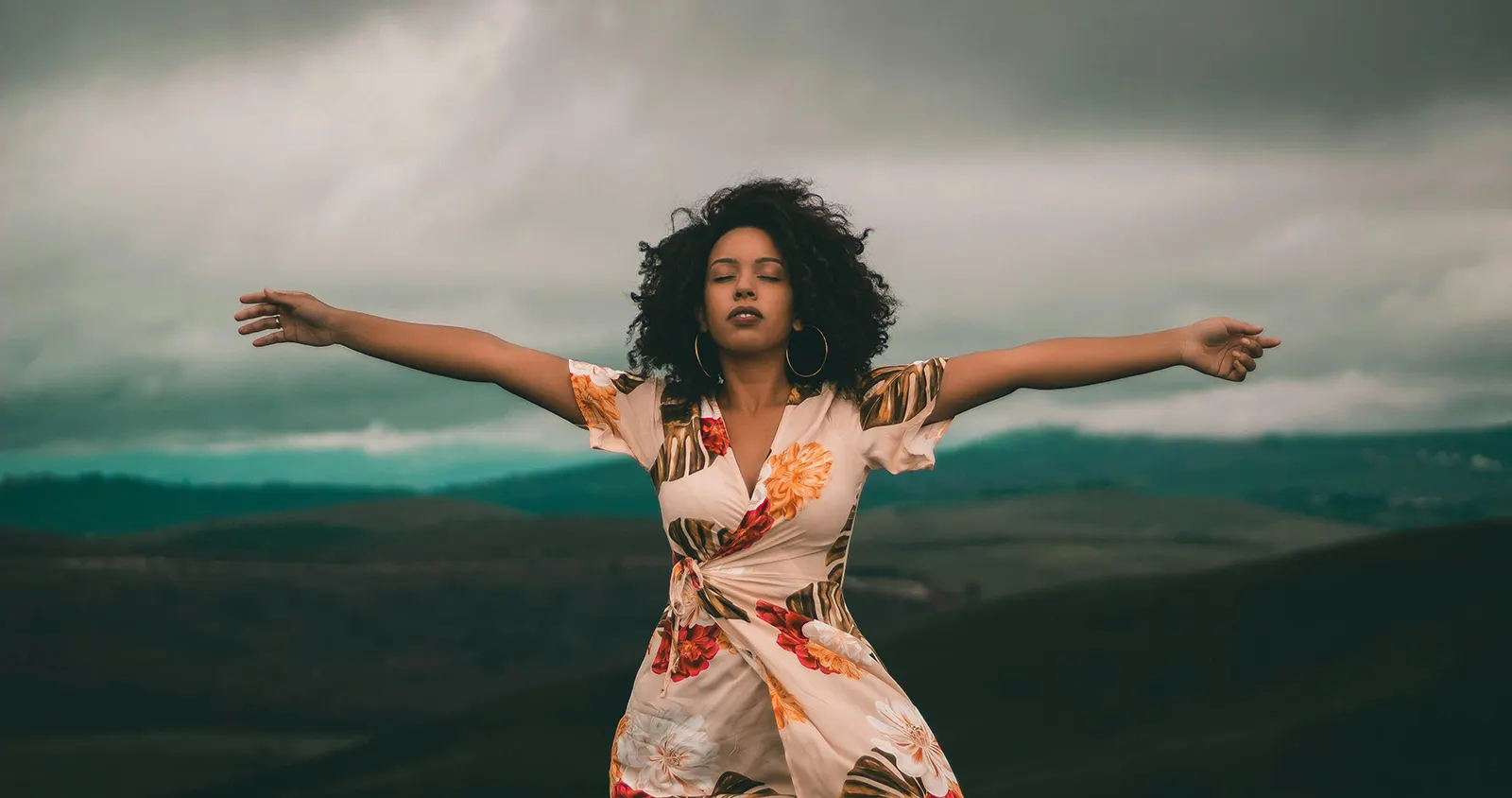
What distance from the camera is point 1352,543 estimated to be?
627cm

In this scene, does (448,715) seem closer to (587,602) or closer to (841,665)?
(587,602)

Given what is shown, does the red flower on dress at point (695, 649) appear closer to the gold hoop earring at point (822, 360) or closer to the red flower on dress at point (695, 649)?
the red flower on dress at point (695, 649)

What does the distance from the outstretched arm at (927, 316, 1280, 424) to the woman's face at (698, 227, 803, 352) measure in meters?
0.36

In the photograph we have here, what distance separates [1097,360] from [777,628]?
32.4 inches

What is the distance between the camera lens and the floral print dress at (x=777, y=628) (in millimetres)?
2791

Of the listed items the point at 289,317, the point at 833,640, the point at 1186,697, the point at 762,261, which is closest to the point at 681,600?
the point at 833,640

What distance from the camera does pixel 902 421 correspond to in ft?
9.81

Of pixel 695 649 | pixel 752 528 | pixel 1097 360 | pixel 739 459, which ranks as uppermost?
pixel 1097 360

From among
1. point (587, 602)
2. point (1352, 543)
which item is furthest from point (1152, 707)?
point (587, 602)

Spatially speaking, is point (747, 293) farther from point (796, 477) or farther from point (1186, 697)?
point (1186, 697)

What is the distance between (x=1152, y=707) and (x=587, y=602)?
8.12 ft

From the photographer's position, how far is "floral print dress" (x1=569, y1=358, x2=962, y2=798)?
9.16ft

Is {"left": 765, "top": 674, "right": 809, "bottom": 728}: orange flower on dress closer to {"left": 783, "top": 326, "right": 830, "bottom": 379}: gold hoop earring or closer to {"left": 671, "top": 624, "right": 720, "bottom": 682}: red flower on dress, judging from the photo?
{"left": 671, "top": 624, "right": 720, "bottom": 682}: red flower on dress

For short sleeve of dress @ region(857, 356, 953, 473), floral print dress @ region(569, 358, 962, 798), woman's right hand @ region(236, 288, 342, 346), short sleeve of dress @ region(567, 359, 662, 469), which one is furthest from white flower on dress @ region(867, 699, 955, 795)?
woman's right hand @ region(236, 288, 342, 346)
